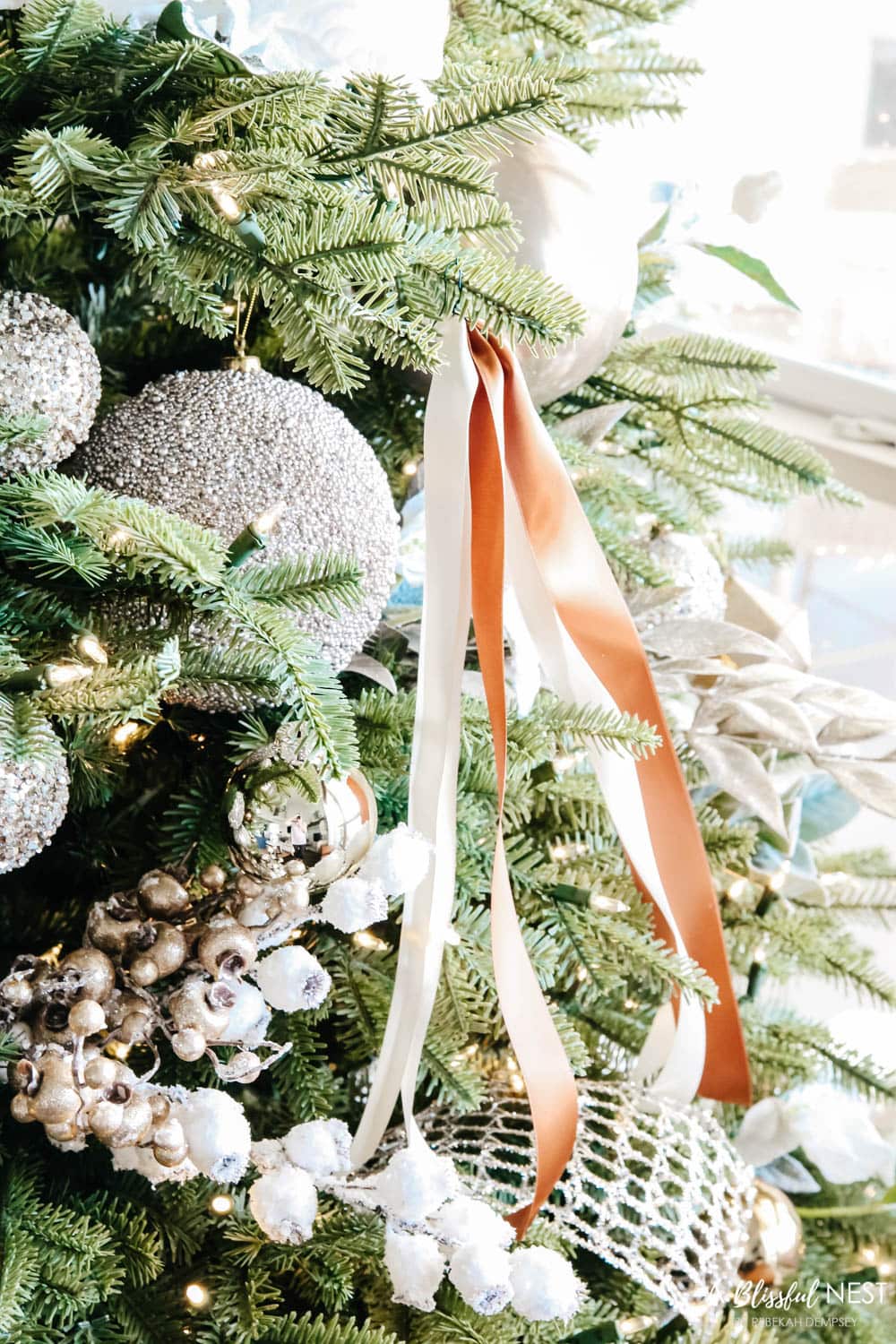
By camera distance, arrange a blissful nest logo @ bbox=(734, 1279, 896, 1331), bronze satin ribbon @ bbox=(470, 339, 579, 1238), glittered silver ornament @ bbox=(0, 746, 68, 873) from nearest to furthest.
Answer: glittered silver ornament @ bbox=(0, 746, 68, 873) < bronze satin ribbon @ bbox=(470, 339, 579, 1238) < a blissful nest logo @ bbox=(734, 1279, 896, 1331)

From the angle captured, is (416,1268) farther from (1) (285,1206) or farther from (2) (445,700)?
(2) (445,700)

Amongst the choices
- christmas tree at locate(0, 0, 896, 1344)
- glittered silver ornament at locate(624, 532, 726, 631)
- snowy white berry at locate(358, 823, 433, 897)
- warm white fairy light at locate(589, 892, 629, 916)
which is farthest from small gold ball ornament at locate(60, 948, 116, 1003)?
glittered silver ornament at locate(624, 532, 726, 631)

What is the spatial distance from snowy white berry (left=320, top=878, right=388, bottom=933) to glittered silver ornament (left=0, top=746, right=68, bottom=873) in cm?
11

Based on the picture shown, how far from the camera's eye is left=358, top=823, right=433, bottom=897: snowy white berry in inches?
16.4

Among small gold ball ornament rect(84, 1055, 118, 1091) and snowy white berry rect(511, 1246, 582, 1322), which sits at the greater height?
small gold ball ornament rect(84, 1055, 118, 1091)

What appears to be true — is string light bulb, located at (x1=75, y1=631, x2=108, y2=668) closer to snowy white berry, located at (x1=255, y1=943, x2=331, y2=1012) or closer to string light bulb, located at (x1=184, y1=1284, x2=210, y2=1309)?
snowy white berry, located at (x1=255, y1=943, x2=331, y2=1012)

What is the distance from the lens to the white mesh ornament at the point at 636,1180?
526 millimetres

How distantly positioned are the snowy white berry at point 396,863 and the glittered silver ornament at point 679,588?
285mm

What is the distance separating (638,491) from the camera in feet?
2.26

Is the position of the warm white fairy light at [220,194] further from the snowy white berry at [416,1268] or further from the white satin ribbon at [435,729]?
the snowy white berry at [416,1268]

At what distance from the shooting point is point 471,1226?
438mm

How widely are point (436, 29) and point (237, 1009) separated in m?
0.40

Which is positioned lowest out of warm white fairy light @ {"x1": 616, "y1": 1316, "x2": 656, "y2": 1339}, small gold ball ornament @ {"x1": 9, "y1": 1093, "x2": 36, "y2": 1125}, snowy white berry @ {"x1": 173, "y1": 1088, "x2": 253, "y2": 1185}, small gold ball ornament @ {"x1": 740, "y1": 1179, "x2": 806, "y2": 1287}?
small gold ball ornament @ {"x1": 740, "y1": 1179, "x2": 806, "y2": 1287}

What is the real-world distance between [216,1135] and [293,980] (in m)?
0.06
